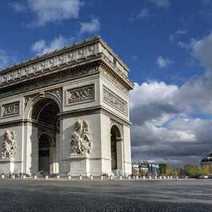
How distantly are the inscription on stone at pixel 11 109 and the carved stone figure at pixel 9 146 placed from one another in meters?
2.47

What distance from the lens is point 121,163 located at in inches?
1372

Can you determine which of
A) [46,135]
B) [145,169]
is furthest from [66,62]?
[145,169]

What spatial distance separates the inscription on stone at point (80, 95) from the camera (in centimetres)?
3105

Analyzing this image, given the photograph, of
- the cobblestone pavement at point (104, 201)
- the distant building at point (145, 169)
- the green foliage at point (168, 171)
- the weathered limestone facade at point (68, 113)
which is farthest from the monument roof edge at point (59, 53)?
the green foliage at point (168, 171)

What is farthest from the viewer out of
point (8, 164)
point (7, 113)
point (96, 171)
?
point (7, 113)

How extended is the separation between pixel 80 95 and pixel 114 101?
411 cm

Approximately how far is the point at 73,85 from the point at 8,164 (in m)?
11.2

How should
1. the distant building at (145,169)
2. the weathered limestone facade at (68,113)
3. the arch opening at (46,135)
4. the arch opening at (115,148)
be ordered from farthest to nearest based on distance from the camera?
the distant building at (145,169), the arch opening at (46,135), the arch opening at (115,148), the weathered limestone facade at (68,113)

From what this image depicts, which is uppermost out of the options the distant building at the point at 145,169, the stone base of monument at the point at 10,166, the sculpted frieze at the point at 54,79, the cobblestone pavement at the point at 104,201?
the sculpted frieze at the point at 54,79

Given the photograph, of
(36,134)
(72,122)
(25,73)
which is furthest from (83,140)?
(25,73)

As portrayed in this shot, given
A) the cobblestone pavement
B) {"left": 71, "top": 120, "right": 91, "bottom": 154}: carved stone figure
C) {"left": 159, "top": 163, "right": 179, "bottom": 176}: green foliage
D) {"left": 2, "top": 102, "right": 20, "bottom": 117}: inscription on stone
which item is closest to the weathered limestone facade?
{"left": 71, "top": 120, "right": 91, "bottom": 154}: carved stone figure

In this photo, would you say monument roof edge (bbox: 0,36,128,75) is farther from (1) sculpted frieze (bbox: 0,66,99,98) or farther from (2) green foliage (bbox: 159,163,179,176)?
(2) green foliage (bbox: 159,163,179,176)

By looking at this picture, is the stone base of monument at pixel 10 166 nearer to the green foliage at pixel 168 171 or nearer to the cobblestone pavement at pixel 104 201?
the cobblestone pavement at pixel 104 201

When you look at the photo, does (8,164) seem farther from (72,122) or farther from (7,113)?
(72,122)
